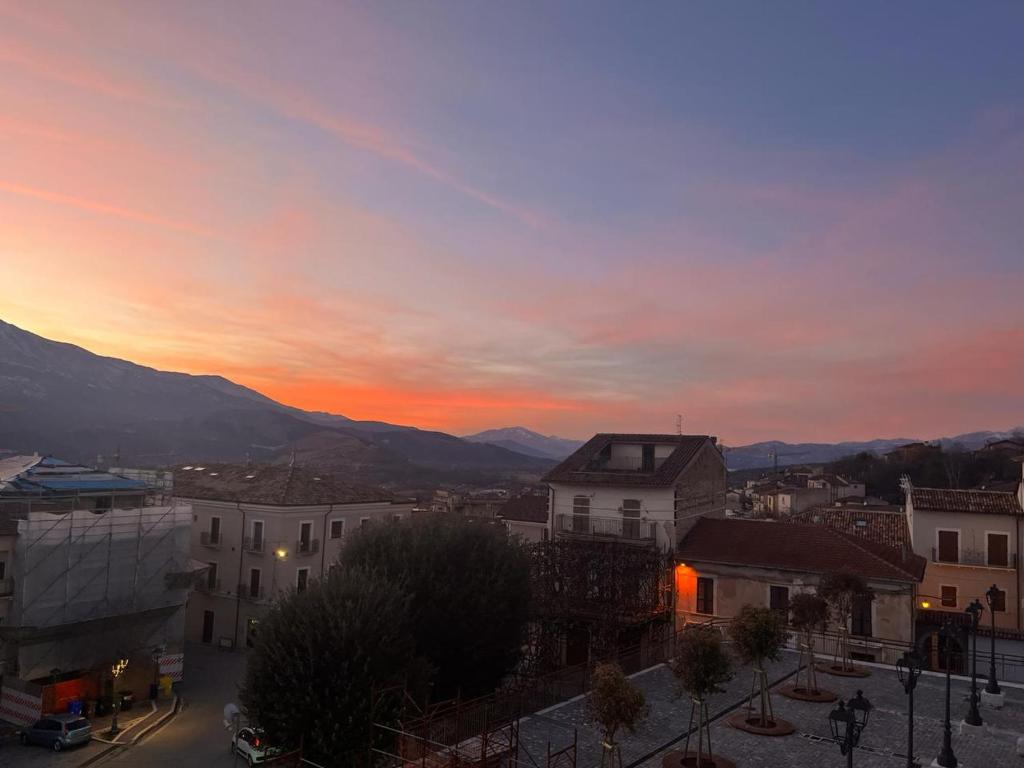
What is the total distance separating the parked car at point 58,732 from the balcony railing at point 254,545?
15940mm

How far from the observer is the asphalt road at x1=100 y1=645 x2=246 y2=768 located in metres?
26.9

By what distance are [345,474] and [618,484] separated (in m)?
135

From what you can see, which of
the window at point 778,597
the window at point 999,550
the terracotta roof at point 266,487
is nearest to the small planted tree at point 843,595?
the window at point 778,597

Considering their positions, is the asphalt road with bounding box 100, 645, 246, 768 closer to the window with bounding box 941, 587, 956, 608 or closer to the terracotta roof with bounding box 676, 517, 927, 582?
the terracotta roof with bounding box 676, 517, 927, 582

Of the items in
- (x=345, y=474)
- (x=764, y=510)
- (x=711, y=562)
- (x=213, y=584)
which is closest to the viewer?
(x=711, y=562)

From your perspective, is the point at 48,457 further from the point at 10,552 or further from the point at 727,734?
the point at 727,734

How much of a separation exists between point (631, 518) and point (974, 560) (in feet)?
70.0

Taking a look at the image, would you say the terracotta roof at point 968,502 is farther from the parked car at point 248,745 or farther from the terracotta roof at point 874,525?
the parked car at point 248,745

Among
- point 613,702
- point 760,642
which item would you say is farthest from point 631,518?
point 613,702

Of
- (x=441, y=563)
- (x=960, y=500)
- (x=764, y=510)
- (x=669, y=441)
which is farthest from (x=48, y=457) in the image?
(x=764, y=510)

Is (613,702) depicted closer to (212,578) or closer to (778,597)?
(778,597)

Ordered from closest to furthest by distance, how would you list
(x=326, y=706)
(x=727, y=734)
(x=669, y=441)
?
1. (x=326, y=706)
2. (x=727, y=734)
3. (x=669, y=441)

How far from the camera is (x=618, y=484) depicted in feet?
124

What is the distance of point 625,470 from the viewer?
134ft
